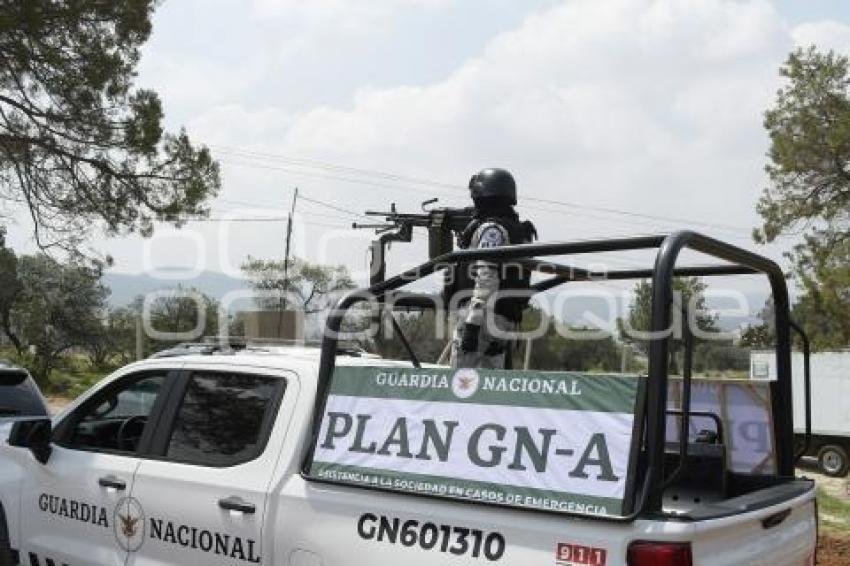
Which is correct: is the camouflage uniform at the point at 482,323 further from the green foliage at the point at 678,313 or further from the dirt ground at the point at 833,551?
the dirt ground at the point at 833,551

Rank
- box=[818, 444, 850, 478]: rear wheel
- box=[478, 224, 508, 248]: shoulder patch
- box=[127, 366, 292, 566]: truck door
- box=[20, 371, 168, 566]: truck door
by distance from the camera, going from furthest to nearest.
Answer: box=[818, 444, 850, 478]: rear wheel, box=[478, 224, 508, 248]: shoulder patch, box=[20, 371, 168, 566]: truck door, box=[127, 366, 292, 566]: truck door

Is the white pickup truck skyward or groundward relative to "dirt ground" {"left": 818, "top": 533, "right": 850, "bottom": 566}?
skyward

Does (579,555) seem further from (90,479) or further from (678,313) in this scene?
(90,479)

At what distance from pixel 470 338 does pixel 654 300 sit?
166 centimetres

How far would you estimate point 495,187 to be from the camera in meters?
5.34

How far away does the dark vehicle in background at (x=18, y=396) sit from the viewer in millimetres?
7281

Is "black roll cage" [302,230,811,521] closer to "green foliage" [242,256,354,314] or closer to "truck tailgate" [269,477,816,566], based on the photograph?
"truck tailgate" [269,477,816,566]

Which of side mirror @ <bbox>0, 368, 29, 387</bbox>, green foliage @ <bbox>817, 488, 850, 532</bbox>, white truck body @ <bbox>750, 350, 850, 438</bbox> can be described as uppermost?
side mirror @ <bbox>0, 368, 29, 387</bbox>

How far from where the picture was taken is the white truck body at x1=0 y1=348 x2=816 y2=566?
2.97 meters

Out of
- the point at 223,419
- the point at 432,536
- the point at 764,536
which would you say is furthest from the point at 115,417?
the point at 764,536

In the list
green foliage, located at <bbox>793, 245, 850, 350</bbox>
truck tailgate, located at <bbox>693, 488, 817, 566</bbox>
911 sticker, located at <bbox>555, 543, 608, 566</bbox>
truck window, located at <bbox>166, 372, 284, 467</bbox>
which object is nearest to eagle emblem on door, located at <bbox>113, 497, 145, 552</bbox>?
truck window, located at <bbox>166, 372, 284, 467</bbox>

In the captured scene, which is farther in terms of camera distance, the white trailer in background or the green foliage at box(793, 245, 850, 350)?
the white trailer in background

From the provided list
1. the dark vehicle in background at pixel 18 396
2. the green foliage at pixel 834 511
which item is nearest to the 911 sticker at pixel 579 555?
the dark vehicle in background at pixel 18 396

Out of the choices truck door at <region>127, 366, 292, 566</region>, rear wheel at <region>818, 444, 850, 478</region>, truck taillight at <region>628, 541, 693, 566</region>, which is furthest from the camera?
rear wheel at <region>818, 444, 850, 478</region>
